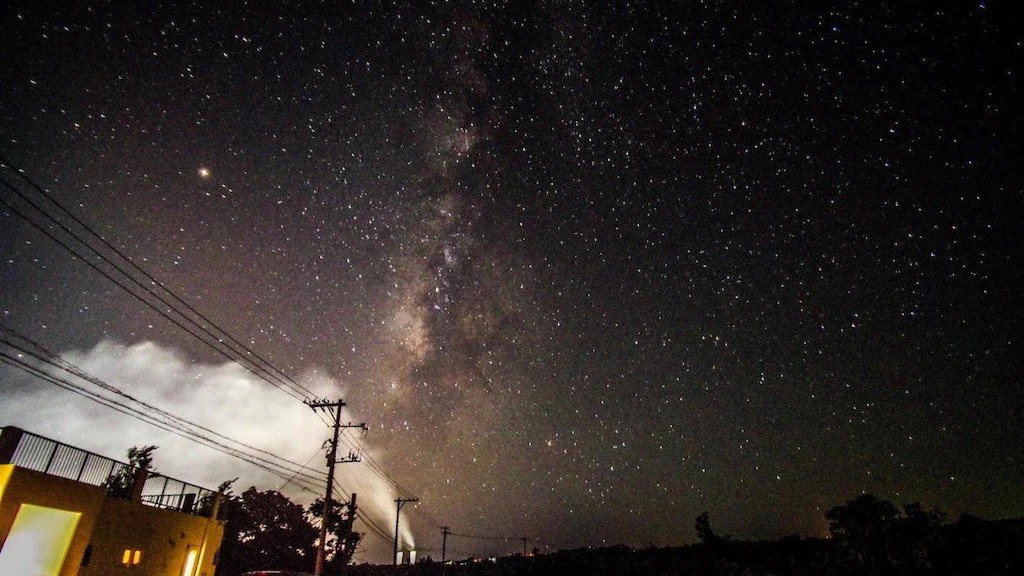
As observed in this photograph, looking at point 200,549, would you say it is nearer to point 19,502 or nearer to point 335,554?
point 19,502

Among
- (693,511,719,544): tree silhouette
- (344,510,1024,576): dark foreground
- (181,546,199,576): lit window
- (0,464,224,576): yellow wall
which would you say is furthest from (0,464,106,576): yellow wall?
(693,511,719,544): tree silhouette

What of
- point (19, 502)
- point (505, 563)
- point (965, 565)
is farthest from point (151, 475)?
point (505, 563)

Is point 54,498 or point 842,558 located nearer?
point 54,498

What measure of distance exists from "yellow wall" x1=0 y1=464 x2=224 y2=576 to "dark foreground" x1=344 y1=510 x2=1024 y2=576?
2053 cm

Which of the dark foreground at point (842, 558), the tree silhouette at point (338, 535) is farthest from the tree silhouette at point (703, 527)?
the tree silhouette at point (338, 535)

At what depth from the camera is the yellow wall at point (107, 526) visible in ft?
35.8

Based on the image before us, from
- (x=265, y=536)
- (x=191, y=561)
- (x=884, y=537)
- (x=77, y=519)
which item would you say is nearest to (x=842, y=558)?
(x=884, y=537)

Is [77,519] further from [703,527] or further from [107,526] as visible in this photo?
[703,527]

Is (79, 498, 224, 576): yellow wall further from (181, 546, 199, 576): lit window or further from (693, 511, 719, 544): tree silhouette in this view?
(693, 511, 719, 544): tree silhouette

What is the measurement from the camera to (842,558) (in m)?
14.2

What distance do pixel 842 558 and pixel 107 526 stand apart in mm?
21006

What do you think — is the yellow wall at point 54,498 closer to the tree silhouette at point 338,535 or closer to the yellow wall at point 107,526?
the yellow wall at point 107,526

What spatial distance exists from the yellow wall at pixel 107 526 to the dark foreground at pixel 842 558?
20.5 metres

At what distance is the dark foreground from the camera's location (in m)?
13.4
